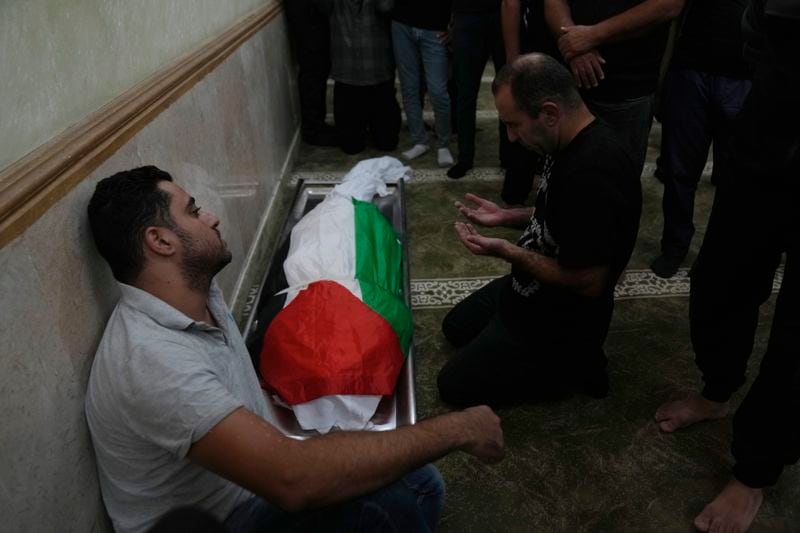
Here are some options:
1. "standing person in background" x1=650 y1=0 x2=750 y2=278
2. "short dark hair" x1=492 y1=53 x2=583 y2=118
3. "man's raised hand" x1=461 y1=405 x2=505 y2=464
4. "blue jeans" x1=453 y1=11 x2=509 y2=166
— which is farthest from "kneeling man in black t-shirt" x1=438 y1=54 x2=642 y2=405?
"blue jeans" x1=453 y1=11 x2=509 y2=166

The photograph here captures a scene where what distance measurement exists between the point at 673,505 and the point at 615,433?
25 cm

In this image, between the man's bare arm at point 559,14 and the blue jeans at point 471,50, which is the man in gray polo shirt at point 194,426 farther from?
the blue jeans at point 471,50

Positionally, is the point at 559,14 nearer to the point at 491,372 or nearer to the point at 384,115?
the point at 491,372

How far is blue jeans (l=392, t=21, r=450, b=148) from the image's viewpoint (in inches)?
125

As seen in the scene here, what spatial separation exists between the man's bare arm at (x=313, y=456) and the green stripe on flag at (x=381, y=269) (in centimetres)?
77

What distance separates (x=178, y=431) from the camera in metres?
0.79

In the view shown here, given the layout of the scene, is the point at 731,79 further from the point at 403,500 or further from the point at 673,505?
the point at 403,500

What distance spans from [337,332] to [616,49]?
1.43 metres

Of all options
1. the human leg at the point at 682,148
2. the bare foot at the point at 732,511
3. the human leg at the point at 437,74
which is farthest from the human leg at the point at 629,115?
the human leg at the point at 437,74

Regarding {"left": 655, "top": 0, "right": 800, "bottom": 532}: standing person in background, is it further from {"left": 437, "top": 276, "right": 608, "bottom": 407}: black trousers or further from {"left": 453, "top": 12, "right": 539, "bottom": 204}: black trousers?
{"left": 453, "top": 12, "right": 539, "bottom": 204}: black trousers

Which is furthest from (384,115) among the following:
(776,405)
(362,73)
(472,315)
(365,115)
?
(776,405)

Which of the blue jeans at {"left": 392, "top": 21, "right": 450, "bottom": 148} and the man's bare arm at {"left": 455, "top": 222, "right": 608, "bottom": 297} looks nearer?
the man's bare arm at {"left": 455, "top": 222, "right": 608, "bottom": 297}

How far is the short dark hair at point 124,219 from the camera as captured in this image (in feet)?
3.07

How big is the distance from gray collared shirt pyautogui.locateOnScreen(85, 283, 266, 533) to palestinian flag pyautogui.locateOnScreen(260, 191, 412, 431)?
47cm
